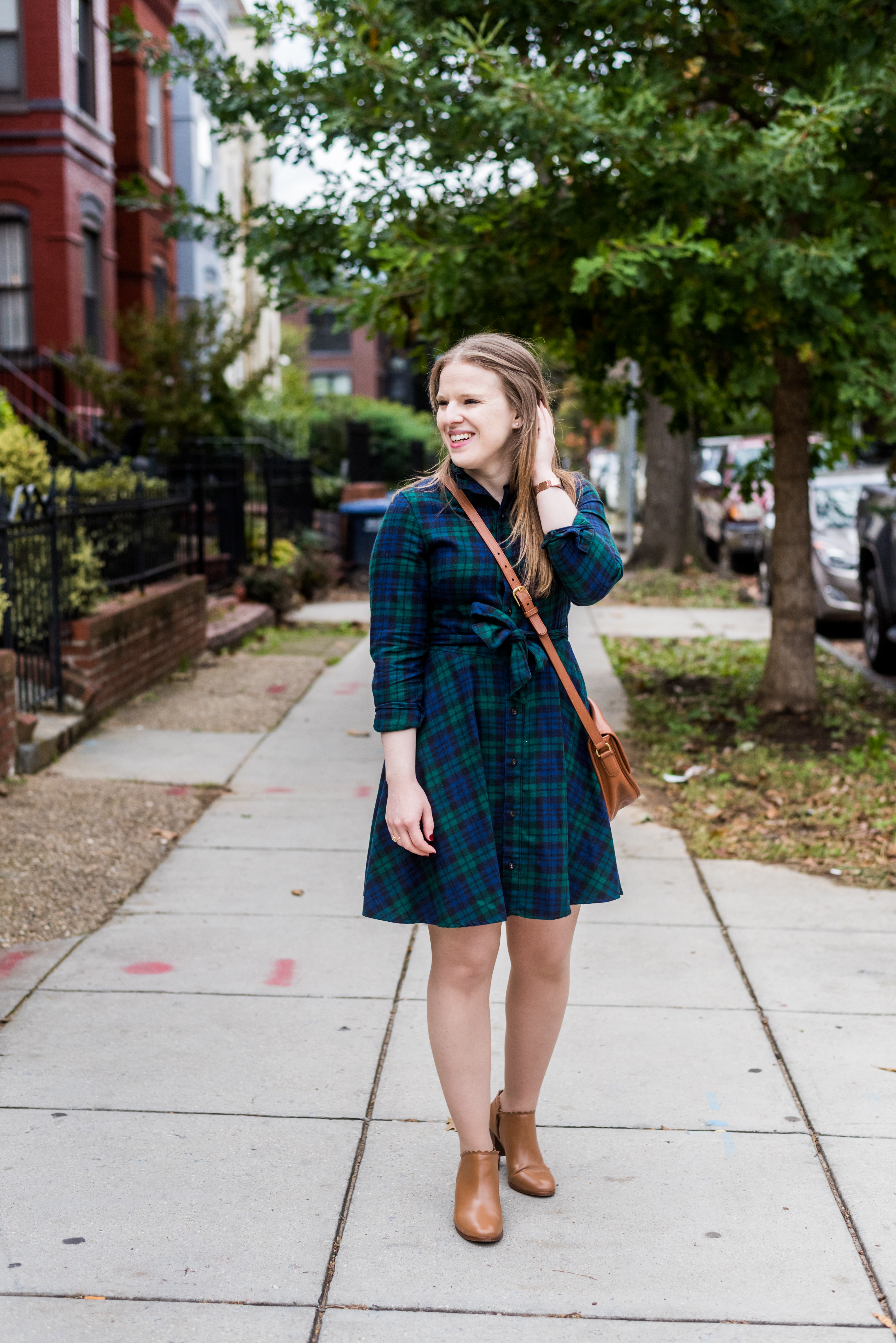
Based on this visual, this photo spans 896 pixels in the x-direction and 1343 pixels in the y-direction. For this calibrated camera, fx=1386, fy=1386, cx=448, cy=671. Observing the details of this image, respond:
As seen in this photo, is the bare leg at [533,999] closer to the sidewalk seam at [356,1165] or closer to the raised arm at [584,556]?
the sidewalk seam at [356,1165]

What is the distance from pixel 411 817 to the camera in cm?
279

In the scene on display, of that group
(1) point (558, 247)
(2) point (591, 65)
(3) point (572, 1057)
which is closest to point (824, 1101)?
(3) point (572, 1057)

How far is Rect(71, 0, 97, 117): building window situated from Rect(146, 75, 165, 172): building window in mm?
2963

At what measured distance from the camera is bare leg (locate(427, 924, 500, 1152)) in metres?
2.91

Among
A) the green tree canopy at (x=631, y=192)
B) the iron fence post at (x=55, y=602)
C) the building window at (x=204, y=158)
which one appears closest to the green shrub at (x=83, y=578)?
the iron fence post at (x=55, y=602)

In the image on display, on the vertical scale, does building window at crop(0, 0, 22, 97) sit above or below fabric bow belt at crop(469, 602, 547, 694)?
above

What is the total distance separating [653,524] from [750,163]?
11738 mm

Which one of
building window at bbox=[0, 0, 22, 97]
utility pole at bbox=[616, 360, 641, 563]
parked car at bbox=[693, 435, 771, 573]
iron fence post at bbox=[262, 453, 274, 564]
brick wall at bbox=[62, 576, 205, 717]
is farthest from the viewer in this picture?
utility pole at bbox=[616, 360, 641, 563]

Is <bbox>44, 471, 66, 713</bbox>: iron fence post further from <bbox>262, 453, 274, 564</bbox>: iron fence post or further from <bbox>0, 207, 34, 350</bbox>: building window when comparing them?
<bbox>0, 207, 34, 350</bbox>: building window

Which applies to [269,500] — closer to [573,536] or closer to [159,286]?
[159,286]

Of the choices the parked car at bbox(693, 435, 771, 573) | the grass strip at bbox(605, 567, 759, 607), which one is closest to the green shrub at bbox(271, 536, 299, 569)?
the grass strip at bbox(605, 567, 759, 607)

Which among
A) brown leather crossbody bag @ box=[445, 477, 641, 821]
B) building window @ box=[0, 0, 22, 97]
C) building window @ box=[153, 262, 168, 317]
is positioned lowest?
brown leather crossbody bag @ box=[445, 477, 641, 821]

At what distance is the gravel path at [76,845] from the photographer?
4992 mm

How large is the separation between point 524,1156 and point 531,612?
4.15 feet
